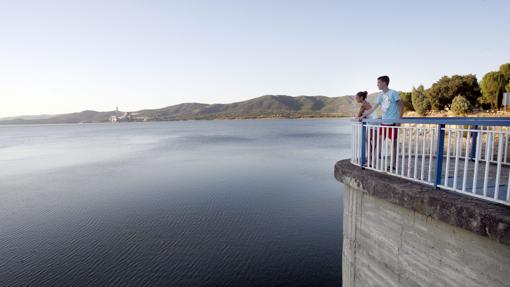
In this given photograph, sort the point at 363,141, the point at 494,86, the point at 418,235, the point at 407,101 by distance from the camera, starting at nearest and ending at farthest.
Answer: the point at 418,235, the point at 363,141, the point at 494,86, the point at 407,101

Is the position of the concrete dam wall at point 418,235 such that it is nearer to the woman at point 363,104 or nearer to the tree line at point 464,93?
the woman at point 363,104

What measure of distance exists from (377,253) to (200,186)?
17.2 meters

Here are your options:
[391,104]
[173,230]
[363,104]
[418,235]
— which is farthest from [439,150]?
[173,230]

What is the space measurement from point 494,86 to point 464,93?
6.31 m

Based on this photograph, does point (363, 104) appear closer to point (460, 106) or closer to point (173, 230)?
point (173, 230)

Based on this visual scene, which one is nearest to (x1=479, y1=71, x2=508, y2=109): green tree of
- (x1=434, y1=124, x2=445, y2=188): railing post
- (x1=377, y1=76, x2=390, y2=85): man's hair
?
(x1=377, y1=76, x2=390, y2=85): man's hair

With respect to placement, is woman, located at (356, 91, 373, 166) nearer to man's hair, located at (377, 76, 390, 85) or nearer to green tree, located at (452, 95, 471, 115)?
man's hair, located at (377, 76, 390, 85)

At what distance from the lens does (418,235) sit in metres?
4.07

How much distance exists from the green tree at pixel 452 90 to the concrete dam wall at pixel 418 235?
56.5 m

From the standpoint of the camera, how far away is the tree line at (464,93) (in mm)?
42688

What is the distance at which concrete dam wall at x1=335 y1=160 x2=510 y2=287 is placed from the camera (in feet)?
10.4

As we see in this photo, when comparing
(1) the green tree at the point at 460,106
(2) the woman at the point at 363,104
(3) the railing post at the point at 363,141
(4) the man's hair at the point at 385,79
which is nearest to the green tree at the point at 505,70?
(1) the green tree at the point at 460,106

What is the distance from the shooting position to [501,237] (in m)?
2.93

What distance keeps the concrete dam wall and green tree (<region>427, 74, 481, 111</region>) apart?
56490 millimetres
